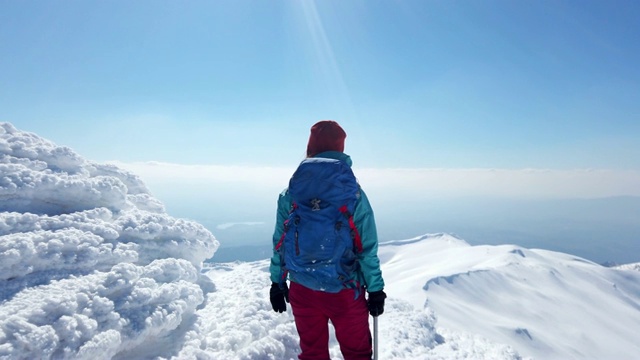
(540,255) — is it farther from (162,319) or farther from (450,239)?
(162,319)

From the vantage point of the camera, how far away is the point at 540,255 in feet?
220

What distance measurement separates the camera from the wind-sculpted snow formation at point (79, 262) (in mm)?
3748

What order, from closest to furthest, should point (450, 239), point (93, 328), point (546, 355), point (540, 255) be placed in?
1. point (93, 328)
2. point (546, 355)
3. point (540, 255)
4. point (450, 239)

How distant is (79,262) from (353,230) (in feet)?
14.1

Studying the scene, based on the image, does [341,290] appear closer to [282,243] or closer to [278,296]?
[282,243]

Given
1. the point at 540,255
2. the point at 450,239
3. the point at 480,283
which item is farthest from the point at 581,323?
the point at 450,239

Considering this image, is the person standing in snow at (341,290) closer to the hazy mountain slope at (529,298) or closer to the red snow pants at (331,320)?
the red snow pants at (331,320)

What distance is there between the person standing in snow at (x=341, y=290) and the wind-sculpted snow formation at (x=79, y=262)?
2.40 meters

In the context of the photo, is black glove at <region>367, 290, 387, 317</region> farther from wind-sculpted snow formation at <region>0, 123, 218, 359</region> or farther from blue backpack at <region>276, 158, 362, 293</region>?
wind-sculpted snow formation at <region>0, 123, 218, 359</region>

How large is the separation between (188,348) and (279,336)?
1.48m

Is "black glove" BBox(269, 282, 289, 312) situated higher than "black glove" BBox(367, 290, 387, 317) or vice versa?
"black glove" BBox(367, 290, 387, 317)

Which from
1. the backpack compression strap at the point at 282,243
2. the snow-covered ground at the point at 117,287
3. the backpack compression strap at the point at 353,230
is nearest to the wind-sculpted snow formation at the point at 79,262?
the snow-covered ground at the point at 117,287

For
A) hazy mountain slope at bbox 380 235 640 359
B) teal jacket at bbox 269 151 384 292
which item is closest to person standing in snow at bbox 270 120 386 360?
teal jacket at bbox 269 151 384 292

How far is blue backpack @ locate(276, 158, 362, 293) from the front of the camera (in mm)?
3422
